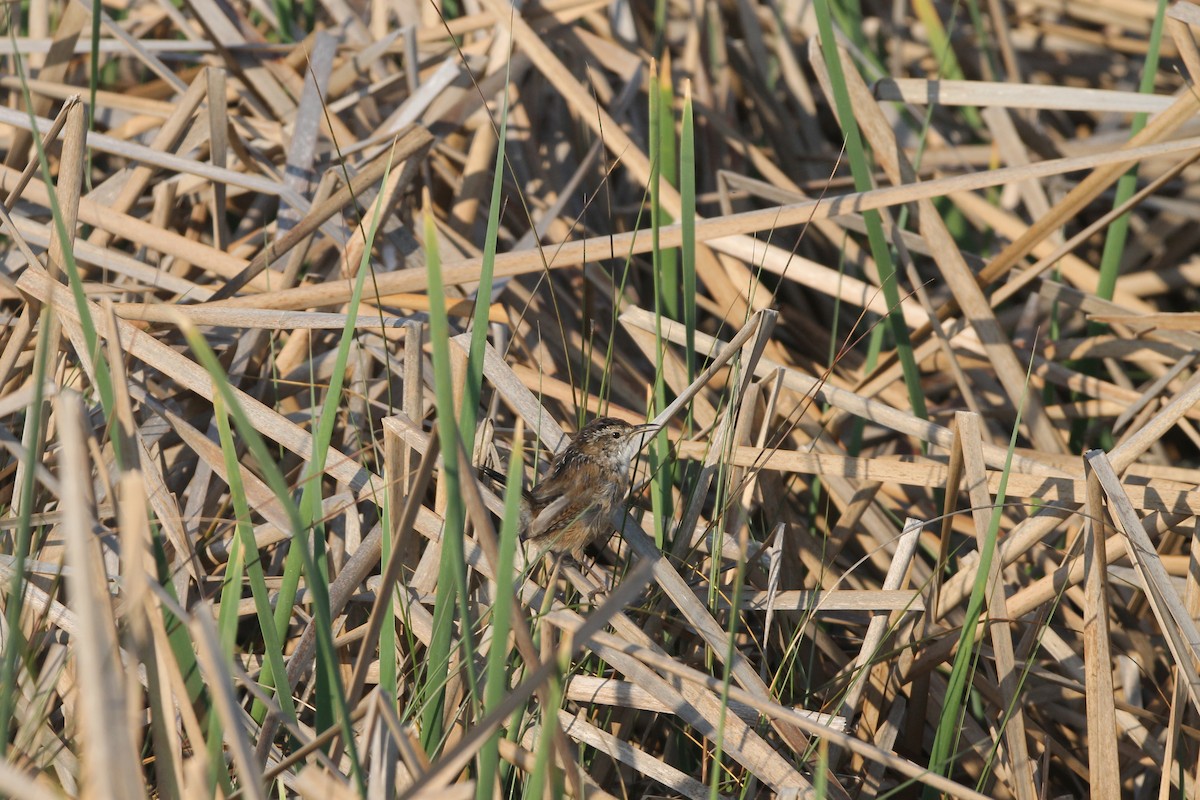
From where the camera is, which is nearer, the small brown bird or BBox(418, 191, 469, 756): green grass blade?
BBox(418, 191, 469, 756): green grass blade

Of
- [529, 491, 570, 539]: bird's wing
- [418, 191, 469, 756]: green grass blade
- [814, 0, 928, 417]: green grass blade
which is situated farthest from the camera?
[814, 0, 928, 417]: green grass blade

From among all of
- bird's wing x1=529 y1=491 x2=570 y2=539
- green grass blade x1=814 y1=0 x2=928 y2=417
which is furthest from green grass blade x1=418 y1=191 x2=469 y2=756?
green grass blade x1=814 y1=0 x2=928 y2=417

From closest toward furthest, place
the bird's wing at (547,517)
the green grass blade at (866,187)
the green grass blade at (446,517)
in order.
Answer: the green grass blade at (446,517)
the bird's wing at (547,517)
the green grass blade at (866,187)

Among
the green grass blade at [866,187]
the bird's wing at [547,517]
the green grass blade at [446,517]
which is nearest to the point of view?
the green grass blade at [446,517]

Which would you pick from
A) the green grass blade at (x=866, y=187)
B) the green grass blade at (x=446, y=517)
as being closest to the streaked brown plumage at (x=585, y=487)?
the green grass blade at (x=446, y=517)

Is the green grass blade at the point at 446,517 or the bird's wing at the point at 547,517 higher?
the green grass blade at the point at 446,517

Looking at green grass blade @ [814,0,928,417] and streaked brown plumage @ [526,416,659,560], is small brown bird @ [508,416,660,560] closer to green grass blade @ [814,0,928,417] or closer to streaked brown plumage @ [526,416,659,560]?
streaked brown plumage @ [526,416,659,560]

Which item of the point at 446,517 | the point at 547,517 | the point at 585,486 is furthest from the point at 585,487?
the point at 446,517

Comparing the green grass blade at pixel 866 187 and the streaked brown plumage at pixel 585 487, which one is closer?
the streaked brown plumage at pixel 585 487

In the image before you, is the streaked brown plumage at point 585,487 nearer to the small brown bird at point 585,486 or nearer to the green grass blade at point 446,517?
the small brown bird at point 585,486

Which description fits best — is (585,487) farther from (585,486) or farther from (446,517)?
(446,517)
